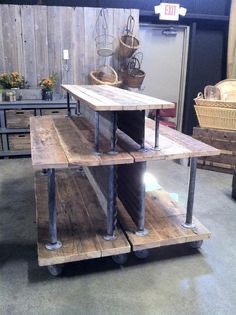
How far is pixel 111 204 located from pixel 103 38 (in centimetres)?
335

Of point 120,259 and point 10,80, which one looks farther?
point 10,80

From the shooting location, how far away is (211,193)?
3164 mm

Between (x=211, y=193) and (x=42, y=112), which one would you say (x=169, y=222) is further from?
(x=42, y=112)

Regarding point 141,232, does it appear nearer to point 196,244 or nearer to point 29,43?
point 196,244

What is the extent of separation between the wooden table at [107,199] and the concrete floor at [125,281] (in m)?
0.15

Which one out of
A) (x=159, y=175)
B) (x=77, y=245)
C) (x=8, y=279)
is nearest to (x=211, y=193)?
(x=159, y=175)

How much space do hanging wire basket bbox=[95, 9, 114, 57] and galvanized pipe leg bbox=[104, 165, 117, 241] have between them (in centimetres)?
301

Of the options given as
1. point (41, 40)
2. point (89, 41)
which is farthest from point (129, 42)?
point (41, 40)

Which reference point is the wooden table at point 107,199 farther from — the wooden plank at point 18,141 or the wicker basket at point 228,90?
the wicker basket at point 228,90

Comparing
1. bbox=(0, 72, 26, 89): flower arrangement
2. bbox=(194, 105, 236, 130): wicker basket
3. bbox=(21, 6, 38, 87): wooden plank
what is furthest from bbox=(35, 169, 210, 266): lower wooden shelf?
bbox=(21, 6, 38, 87): wooden plank

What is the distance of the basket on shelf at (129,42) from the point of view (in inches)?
174

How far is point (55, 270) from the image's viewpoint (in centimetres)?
187

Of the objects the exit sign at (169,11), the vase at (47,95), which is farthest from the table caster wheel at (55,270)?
the exit sign at (169,11)

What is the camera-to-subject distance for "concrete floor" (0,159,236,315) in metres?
1.66
